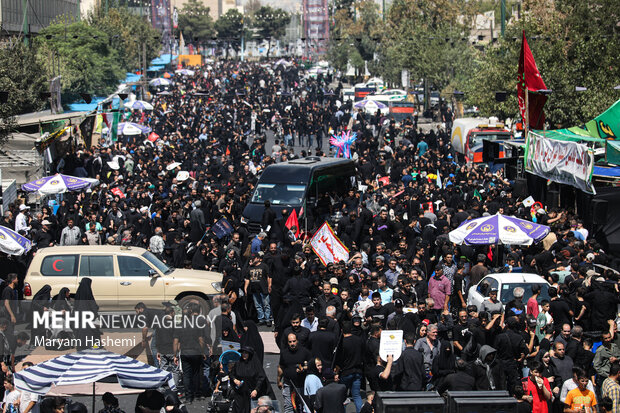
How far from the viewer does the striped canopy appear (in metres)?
8.95

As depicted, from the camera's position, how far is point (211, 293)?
53.1 feet

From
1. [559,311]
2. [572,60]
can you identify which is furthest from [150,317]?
[572,60]

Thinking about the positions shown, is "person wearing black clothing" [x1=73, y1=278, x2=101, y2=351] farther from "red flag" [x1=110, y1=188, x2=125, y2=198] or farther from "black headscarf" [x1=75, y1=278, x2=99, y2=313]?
"red flag" [x1=110, y1=188, x2=125, y2=198]

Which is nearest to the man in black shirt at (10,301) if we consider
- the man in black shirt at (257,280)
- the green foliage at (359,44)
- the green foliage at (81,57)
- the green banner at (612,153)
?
the man in black shirt at (257,280)

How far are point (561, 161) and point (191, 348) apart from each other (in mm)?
12541

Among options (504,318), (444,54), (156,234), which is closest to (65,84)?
(444,54)

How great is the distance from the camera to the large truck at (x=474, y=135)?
35.5m

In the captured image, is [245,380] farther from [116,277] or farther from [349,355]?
[116,277]

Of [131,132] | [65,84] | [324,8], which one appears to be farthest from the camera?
[324,8]

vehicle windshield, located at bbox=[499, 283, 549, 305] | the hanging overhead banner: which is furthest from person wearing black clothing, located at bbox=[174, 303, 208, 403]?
the hanging overhead banner

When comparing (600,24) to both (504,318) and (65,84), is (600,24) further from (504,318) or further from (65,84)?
(65,84)

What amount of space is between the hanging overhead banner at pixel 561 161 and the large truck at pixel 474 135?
10.4 m

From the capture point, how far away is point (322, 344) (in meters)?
11.1

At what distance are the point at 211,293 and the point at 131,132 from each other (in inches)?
925
